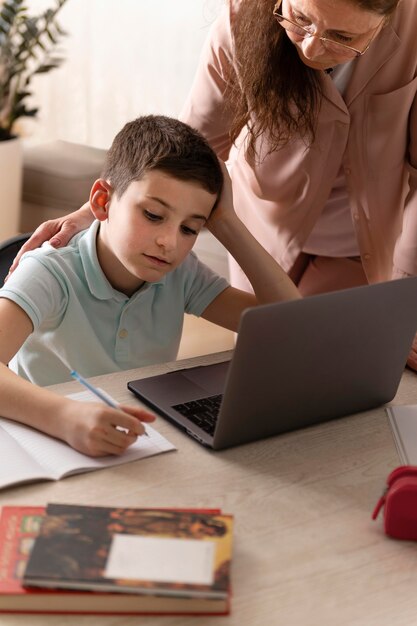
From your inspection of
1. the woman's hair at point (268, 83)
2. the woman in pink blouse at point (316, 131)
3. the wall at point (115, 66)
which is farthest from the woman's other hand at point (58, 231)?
the wall at point (115, 66)

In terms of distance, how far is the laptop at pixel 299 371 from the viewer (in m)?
1.19

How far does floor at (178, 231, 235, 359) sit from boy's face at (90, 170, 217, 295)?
172cm

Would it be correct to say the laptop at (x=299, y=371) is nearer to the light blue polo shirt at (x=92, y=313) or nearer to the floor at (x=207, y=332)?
the light blue polo shirt at (x=92, y=313)

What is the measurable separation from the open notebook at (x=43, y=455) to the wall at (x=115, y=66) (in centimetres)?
286

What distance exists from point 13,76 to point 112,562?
3.48 meters

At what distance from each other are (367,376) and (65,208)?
297 centimetres

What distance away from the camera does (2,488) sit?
1125 mm

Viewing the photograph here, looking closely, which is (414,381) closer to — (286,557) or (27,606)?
(286,557)

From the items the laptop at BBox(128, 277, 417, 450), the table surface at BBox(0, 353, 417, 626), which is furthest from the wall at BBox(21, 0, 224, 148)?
the table surface at BBox(0, 353, 417, 626)

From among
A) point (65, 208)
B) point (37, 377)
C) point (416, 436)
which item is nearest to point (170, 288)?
point (37, 377)

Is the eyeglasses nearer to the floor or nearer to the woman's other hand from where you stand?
the woman's other hand

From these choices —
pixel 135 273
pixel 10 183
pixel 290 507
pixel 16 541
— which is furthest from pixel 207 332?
pixel 16 541

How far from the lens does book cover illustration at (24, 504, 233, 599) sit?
92 cm

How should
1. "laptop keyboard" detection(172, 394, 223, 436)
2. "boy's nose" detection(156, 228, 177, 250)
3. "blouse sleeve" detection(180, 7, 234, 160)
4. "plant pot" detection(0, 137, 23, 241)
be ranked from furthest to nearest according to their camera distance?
"plant pot" detection(0, 137, 23, 241) → "blouse sleeve" detection(180, 7, 234, 160) → "boy's nose" detection(156, 228, 177, 250) → "laptop keyboard" detection(172, 394, 223, 436)
